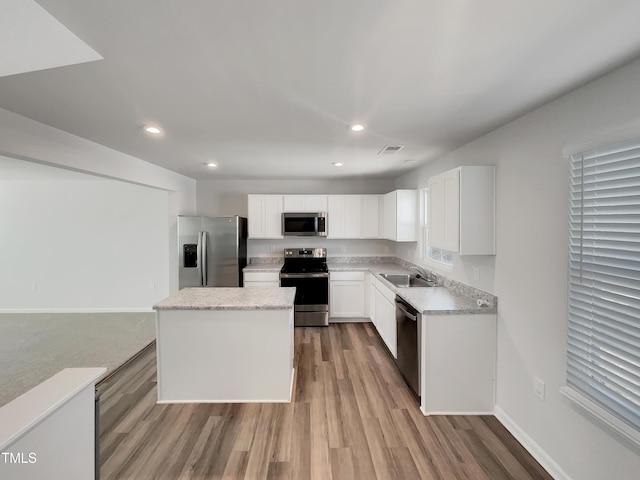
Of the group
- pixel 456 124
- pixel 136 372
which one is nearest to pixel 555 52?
pixel 456 124

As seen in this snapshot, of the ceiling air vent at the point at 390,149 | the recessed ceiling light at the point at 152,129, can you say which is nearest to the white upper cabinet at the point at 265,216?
the ceiling air vent at the point at 390,149

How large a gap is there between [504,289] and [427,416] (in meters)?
1.25

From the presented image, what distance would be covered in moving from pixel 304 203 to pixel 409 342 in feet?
9.21

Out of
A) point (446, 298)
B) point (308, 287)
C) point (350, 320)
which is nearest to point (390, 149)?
point (446, 298)

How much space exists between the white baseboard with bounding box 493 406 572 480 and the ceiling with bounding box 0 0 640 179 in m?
2.36

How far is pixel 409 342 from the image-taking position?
2590 millimetres

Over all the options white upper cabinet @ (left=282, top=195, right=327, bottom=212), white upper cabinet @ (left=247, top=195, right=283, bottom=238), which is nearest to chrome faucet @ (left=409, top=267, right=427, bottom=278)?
white upper cabinet @ (left=282, top=195, right=327, bottom=212)

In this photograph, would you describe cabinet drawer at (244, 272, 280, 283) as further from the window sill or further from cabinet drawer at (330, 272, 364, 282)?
the window sill

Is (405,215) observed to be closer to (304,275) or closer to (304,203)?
(304,203)

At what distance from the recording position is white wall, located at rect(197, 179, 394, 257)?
4.91 meters

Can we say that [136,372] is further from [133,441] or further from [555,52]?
[555,52]

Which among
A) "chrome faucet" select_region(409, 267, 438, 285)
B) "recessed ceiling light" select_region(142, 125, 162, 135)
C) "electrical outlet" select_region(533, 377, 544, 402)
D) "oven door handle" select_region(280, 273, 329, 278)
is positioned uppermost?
"recessed ceiling light" select_region(142, 125, 162, 135)

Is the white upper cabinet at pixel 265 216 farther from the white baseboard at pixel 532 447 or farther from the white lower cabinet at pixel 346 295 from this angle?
the white baseboard at pixel 532 447

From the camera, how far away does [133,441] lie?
2020mm
